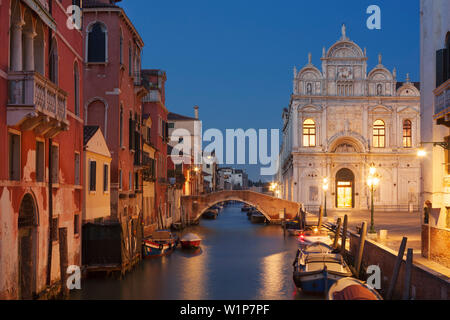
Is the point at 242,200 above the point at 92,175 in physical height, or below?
below

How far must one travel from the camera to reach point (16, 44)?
31.9 ft

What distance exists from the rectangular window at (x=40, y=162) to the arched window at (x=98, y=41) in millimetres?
8806

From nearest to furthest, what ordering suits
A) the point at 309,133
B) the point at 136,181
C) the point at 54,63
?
1. the point at 54,63
2. the point at 136,181
3. the point at 309,133

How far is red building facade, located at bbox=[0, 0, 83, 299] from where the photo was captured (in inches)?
358

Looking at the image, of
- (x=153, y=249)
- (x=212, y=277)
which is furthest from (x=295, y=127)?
(x=212, y=277)

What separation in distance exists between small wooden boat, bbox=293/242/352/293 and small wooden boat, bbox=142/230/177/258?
7389 mm

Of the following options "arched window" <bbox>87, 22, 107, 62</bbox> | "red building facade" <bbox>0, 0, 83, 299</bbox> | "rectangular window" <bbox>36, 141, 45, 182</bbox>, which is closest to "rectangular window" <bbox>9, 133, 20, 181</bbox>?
"red building facade" <bbox>0, 0, 83, 299</bbox>

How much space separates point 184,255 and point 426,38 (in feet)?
44.6

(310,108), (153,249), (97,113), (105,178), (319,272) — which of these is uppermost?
(310,108)

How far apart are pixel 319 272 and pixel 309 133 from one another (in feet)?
80.2

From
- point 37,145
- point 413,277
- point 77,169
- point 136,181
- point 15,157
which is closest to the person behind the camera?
point 15,157

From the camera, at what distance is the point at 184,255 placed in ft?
75.5

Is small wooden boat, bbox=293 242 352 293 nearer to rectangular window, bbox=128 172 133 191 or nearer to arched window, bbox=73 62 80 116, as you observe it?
arched window, bbox=73 62 80 116

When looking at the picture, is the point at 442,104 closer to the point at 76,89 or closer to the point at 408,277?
the point at 408,277
